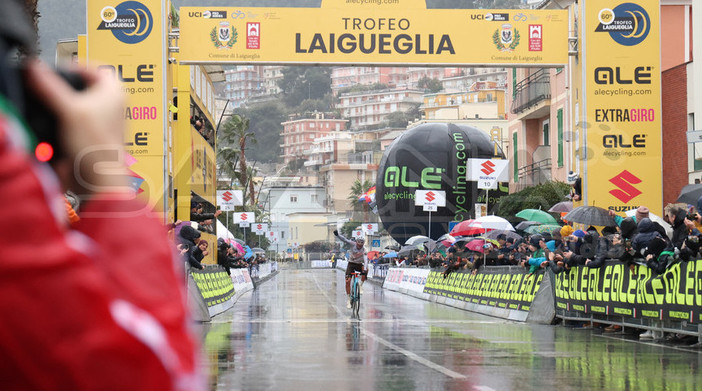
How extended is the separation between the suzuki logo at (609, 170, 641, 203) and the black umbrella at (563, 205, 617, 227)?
1.36m

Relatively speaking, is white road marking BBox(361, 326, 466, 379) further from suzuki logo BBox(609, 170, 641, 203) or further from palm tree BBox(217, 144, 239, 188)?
palm tree BBox(217, 144, 239, 188)

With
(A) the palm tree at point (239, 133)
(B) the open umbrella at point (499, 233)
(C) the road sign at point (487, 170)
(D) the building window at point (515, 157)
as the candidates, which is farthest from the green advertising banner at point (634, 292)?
(A) the palm tree at point (239, 133)

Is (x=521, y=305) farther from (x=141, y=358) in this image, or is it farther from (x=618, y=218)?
(x=141, y=358)

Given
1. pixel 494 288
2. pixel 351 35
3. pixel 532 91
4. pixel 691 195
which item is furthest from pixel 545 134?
pixel 691 195

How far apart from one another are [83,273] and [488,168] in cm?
3069

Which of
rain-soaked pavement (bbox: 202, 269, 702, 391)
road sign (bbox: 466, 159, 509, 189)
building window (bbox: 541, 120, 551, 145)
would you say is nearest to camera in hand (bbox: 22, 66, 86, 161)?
rain-soaked pavement (bbox: 202, 269, 702, 391)

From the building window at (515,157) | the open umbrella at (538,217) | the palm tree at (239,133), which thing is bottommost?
the open umbrella at (538,217)

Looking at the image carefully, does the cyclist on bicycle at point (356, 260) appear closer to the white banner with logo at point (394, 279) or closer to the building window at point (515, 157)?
the white banner with logo at point (394, 279)

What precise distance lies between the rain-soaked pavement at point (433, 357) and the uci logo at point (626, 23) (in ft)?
25.5

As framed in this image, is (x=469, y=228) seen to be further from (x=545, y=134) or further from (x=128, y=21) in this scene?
(x=545, y=134)

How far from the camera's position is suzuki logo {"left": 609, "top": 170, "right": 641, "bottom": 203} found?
2295cm

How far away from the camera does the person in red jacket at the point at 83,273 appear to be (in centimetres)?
122

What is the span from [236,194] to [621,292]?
3042 centimetres

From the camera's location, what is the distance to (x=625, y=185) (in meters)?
23.0
